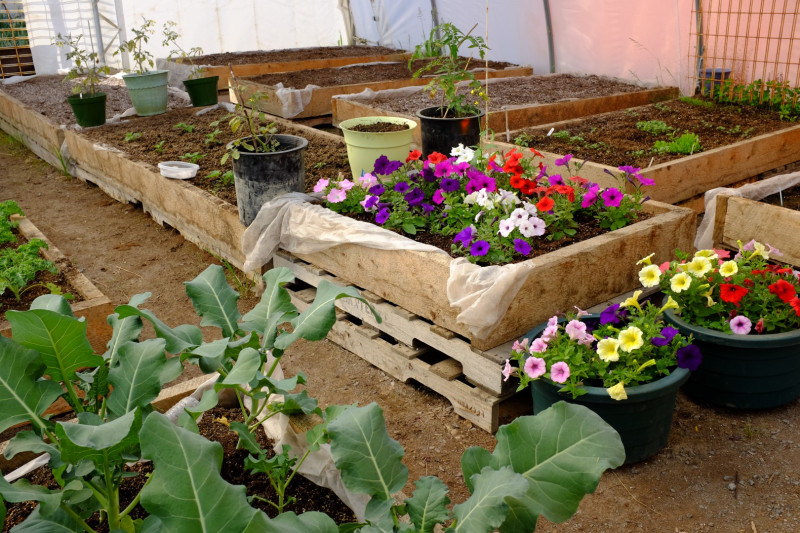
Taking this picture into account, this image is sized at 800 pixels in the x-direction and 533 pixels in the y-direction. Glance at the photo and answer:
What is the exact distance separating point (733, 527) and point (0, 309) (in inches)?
119

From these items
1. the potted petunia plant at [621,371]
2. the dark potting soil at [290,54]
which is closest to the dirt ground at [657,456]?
the potted petunia plant at [621,371]

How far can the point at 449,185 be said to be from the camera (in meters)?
3.33

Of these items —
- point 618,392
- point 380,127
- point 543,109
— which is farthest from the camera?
point 543,109

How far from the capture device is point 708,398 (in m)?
2.80

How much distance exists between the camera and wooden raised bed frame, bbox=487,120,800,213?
13.5 ft

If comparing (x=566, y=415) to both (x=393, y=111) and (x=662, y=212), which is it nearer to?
(x=662, y=212)

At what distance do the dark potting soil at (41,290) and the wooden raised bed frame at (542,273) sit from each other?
1.25 metres

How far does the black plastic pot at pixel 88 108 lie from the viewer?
634 centimetres

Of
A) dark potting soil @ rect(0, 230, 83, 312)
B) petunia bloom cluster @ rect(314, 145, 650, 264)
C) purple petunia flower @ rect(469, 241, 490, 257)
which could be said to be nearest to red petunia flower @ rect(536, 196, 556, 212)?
petunia bloom cluster @ rect(314, 145, 650, 264)

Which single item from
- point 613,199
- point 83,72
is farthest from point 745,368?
point 83,72

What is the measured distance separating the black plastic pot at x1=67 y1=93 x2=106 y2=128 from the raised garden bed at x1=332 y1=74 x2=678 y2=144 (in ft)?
6.96

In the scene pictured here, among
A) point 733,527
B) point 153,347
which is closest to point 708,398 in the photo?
point 733,527

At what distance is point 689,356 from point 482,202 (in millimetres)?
1135

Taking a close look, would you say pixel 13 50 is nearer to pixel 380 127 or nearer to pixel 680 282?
pixel 380 127
